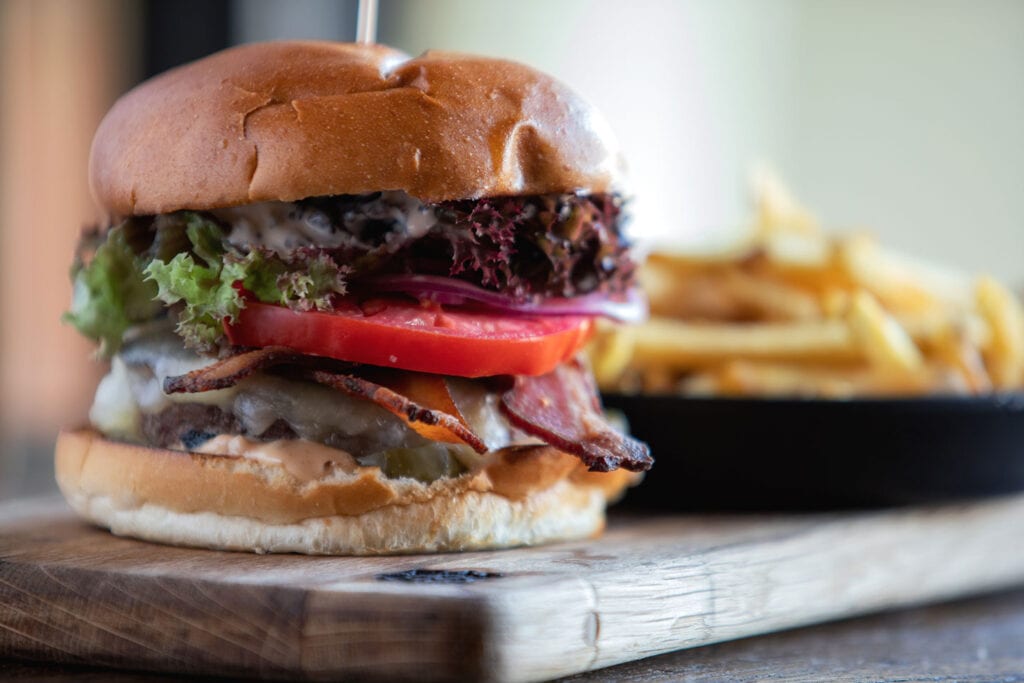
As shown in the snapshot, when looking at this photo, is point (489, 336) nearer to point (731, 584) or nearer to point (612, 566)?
point (612, 566)

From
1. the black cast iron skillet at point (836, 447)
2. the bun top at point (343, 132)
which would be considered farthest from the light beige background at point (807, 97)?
the bun top at point (343, 132)

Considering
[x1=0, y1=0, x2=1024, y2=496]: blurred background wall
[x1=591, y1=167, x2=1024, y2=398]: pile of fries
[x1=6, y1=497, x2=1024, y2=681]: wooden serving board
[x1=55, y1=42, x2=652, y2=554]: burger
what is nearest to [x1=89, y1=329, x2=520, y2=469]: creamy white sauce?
[x1=55, y1=42, x2=652, y2=554]: burger

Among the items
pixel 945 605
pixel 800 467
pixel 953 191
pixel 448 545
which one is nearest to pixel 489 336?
pixel 448 545

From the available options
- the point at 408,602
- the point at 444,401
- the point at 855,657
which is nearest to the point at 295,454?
the point at 444,401

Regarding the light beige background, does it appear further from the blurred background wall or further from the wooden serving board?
the wooden serving board

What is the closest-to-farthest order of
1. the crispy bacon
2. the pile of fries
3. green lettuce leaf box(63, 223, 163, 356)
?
the crispy bacon, green lettuce leaf box(63, 223, 163, 356), the pile of fries

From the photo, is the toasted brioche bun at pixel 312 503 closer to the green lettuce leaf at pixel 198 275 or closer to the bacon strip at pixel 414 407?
the bacon strip at pixel 414 407

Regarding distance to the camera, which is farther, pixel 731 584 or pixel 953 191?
pixel 953 191
